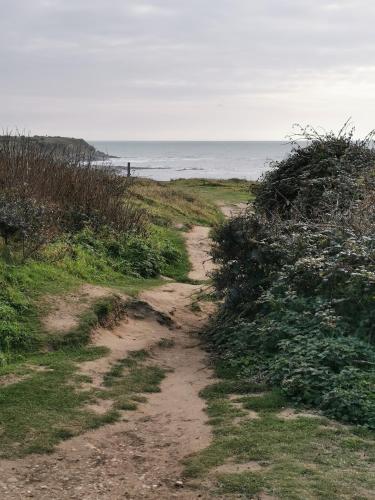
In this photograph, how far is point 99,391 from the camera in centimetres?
723

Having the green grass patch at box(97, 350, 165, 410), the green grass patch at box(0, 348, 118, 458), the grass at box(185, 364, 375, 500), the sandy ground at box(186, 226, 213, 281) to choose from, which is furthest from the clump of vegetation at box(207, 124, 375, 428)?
the sandy ground at box(186, 226, 213, 281)

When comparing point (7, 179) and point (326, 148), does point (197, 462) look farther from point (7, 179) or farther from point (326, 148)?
point (7, 179)

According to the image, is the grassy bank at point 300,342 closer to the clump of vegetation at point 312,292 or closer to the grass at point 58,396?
the clump of vegetation at point 312,292

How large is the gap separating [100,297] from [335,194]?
4763 mm

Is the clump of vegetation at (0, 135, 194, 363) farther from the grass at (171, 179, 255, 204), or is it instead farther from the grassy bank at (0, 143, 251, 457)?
the grass at (171, 179, 255, 204)

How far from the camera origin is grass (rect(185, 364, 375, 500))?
177 inches

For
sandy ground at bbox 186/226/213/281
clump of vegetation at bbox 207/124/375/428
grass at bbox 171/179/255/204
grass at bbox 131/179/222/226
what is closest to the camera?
clump of vegetation at bbox 207/124/375/428

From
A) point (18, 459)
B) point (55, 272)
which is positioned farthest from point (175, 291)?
point (18, 459)

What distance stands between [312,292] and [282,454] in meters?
3.88

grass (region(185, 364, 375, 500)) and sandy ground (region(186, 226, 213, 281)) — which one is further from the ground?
sandy ground (region(186, 226, 213, 281))

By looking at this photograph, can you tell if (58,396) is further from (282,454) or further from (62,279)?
(62,279)

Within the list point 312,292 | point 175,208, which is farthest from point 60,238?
point 175,208

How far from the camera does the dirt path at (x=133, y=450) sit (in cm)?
488

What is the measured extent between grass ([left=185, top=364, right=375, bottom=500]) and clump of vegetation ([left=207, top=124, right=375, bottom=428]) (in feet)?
1.33
